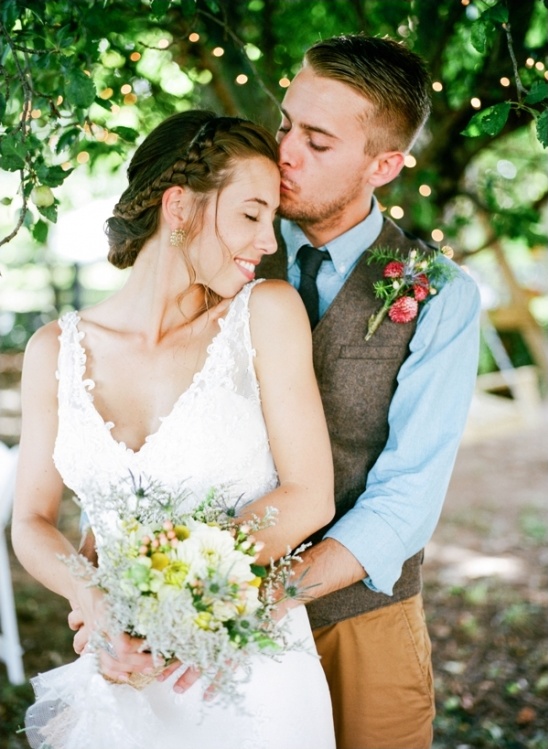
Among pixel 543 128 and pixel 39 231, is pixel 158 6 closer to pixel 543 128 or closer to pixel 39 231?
pixel 39 231

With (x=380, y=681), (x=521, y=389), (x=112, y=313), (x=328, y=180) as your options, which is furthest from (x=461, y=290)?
(x=521, y=389)

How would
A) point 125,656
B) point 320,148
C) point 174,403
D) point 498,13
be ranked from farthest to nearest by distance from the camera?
1. point 320,148
2. point 174,403
3. point 498,13
4. point 125,656

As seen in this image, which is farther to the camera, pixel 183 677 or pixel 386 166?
pixel 386 166

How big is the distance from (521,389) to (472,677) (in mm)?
4638

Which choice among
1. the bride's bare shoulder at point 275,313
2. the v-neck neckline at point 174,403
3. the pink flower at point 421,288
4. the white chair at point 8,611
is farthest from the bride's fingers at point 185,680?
the white chair at point 8,611

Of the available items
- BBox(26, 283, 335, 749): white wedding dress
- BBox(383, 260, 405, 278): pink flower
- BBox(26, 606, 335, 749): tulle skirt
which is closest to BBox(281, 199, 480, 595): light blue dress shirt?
BBox(383, 260, 405, 278): pink flower

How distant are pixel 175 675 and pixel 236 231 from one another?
104 centimetres

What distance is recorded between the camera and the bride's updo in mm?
1979

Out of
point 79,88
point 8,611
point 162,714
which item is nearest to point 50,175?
point 79,88

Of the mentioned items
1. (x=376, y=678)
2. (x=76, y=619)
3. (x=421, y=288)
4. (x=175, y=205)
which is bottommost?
(x=376, y=678)

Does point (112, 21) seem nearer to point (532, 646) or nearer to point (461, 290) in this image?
point (461, 290)

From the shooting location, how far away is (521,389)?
821cm

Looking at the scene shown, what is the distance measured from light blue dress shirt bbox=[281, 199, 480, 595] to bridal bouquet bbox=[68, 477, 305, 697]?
566mm

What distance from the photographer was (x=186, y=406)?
76.1 inches
